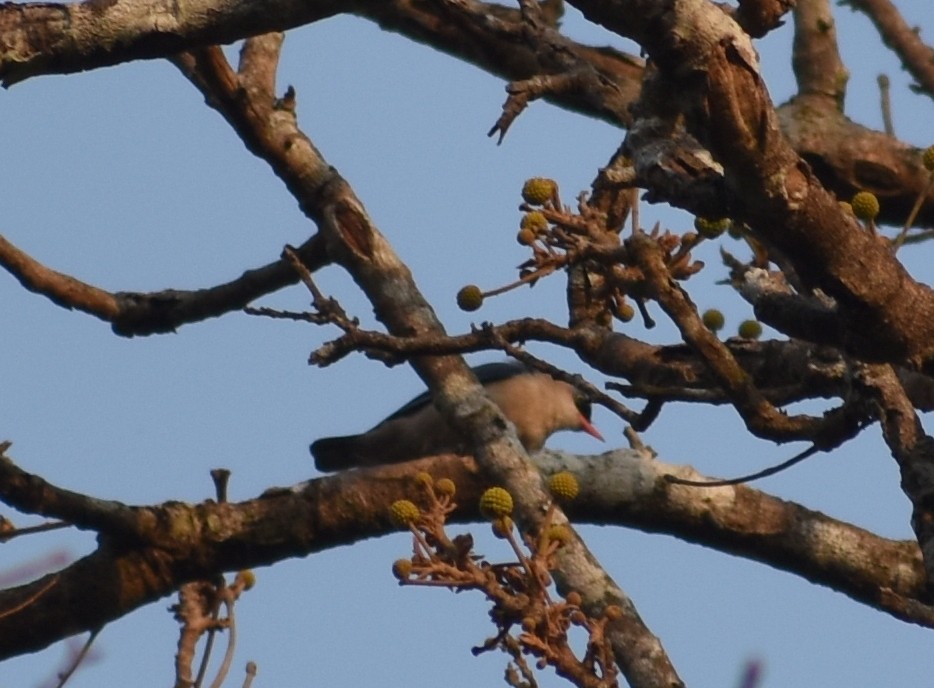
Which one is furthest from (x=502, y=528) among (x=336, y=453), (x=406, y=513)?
(x=336, y=453)

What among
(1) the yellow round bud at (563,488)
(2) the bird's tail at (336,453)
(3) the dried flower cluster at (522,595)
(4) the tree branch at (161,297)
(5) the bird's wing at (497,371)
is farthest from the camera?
(5) the bird's wing at (497,371)

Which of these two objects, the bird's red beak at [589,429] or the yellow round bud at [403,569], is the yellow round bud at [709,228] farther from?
the bird's red beak at [589,429]

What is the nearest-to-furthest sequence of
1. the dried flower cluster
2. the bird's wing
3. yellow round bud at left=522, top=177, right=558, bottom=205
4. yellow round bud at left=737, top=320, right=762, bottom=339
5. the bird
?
the dried flower cluster
yellow round bud at left=522, top=177, right=558, bottom=205
yellow round bud at left=737, top=320, right=762, bottom=339
the bird
the bird's wing

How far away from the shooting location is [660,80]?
244 cm

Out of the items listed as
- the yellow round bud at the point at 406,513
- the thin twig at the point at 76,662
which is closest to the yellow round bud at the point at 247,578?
the thin twig at the point at 76,662

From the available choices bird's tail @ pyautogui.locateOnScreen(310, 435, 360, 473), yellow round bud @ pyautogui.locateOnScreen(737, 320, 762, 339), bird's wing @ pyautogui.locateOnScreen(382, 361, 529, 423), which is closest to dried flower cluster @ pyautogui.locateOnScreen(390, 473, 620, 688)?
yellow round bud @ pyautogui.locateOnScreen(737, 320, 762, 339)

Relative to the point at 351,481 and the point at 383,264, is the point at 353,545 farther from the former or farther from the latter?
the point at 383,264

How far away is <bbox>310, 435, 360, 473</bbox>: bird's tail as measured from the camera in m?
7.05

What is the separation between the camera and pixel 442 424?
696 cm

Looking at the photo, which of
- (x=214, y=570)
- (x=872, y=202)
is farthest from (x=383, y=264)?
(x=872, y=202)

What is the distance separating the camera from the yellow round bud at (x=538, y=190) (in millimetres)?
3314

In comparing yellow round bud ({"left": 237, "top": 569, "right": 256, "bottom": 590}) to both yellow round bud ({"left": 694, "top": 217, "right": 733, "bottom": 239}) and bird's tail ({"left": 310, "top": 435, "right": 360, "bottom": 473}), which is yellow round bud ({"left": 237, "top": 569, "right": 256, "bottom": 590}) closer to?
yellow round bud ({"left": 694, "top": 217, "right": 733, "bottom": 239})

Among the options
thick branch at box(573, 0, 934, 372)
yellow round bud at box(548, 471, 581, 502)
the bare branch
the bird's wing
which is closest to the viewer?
thick branch at box(573, 0, 934, 372)

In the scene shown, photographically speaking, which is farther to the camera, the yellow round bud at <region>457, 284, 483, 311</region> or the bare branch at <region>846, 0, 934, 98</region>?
the bare branch at <region>846, 0, 934, 98</region>
